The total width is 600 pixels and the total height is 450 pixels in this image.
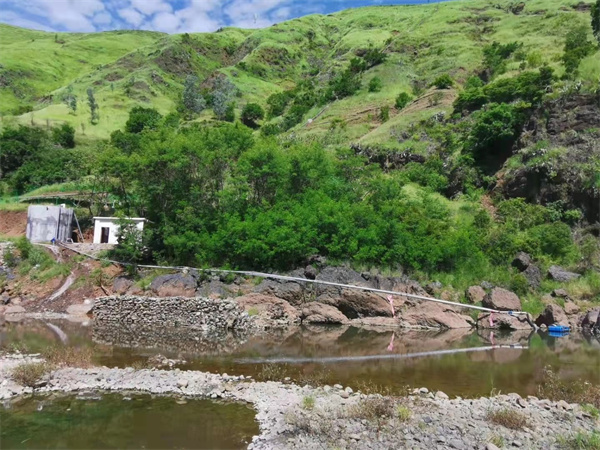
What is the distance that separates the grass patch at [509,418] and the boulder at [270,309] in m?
16.2

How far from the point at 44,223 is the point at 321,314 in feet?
90.4

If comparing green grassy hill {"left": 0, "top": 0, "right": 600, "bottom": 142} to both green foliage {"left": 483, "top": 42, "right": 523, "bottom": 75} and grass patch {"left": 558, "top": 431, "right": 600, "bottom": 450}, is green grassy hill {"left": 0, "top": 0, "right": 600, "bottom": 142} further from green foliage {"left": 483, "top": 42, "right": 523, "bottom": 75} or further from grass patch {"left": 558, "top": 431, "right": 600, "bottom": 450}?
grass patch {"left": 558, "top": 431, "right": 600, "bottom": 450}

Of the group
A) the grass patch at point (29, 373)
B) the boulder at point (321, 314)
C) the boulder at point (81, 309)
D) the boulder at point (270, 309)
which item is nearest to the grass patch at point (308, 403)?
the grass patch at point (29, 373)

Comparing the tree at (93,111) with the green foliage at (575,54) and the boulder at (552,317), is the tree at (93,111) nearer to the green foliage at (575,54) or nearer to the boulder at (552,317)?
the green foliage at (575,54)

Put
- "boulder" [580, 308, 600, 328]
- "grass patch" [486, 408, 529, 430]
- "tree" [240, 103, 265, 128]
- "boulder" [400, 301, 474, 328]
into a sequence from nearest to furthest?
"grass patch" [486, 408, 529, 430] < "boulder" [580, 308, 600, 328] < "boulder" [400, 301, 474, 328] < "tree" [240, 103, 265, 128]

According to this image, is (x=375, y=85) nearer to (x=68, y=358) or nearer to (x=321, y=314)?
(x=321, y=314)

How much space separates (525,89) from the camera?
47.8 meters

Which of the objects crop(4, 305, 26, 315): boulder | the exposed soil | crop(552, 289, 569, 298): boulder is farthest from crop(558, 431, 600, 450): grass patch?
the exposed soil

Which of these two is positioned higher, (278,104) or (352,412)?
(278,104)

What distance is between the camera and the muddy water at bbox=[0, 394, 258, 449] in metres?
9.36

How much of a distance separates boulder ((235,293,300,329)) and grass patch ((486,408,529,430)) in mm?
16228

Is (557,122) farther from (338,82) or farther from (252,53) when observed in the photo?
(252,53)

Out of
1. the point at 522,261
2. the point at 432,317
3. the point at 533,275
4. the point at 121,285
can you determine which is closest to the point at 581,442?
the point at 432,317

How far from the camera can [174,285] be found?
28484 millimetres
